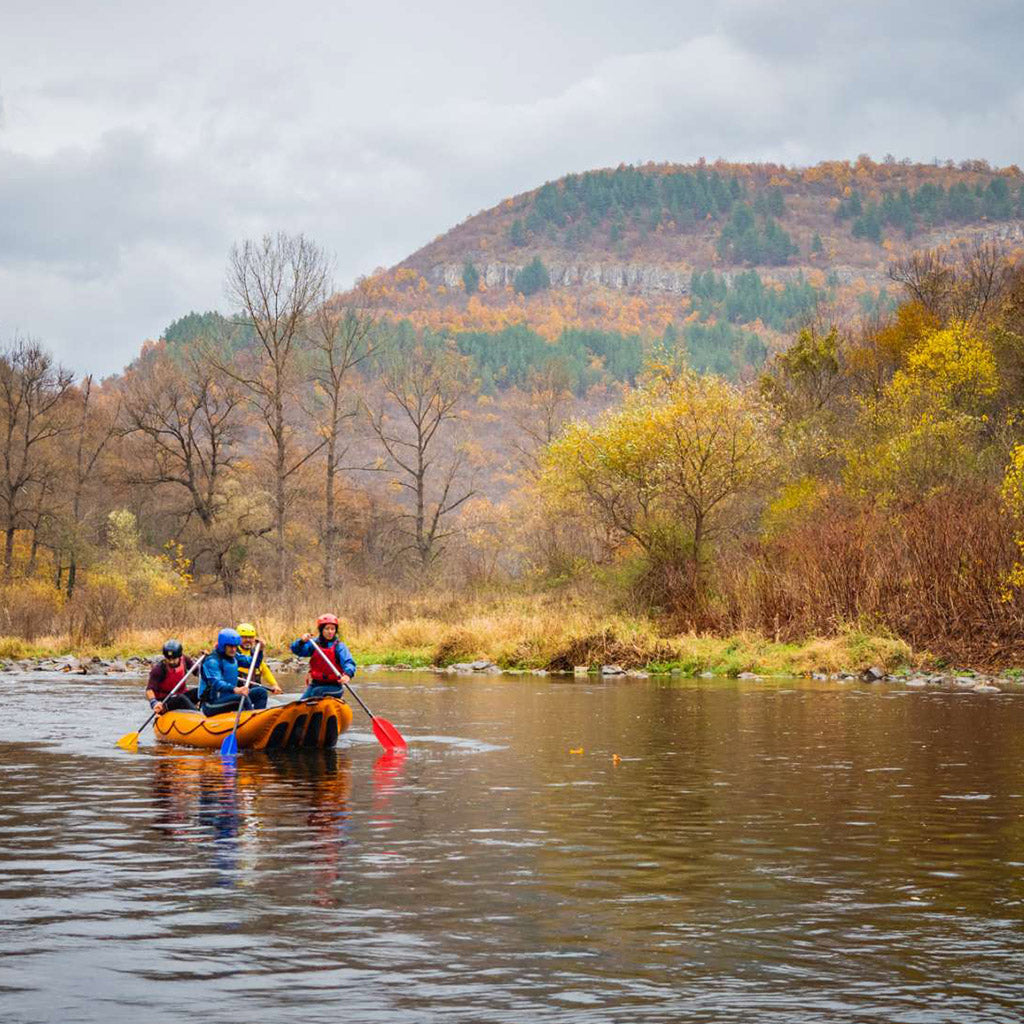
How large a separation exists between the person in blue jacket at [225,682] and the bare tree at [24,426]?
144ft

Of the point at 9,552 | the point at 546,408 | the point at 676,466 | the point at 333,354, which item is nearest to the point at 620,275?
the point at 546,408

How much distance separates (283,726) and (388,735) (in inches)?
58.9

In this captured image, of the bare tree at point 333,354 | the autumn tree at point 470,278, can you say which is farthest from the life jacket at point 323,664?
the autumn tree at point 470,278

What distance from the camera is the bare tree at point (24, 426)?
62812 millimetres

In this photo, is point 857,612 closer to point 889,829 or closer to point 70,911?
point 889,829

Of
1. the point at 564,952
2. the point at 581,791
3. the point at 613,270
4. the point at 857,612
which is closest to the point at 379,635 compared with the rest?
the point at 857,612

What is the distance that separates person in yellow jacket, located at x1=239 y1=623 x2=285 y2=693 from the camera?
20.8 m

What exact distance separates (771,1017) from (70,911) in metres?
4.71

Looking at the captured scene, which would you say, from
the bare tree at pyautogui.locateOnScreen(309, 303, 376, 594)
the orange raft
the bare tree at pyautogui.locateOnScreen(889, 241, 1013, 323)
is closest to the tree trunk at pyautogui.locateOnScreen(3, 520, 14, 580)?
the bare tree at pyautogui.locateOnScreen(309, 303, 376, 594)

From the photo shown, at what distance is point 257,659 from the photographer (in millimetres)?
20844

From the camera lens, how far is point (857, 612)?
35219mm

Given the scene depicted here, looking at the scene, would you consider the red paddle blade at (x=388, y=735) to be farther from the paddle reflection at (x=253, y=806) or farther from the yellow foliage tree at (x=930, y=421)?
the yellow foliage tree at (x=930, y=421)

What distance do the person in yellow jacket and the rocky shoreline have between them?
13.7m

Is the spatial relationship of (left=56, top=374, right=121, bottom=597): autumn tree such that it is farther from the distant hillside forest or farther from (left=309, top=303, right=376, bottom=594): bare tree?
the distant hillside forest
